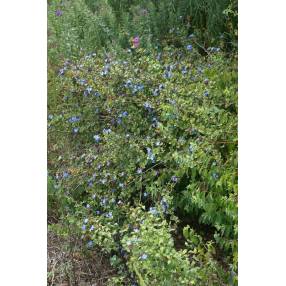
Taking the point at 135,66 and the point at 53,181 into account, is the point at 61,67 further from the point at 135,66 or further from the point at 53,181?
the point at 53,181

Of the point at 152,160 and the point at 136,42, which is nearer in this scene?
the point at 152,160

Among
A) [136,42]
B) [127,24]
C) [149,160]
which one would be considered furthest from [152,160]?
[127,24]

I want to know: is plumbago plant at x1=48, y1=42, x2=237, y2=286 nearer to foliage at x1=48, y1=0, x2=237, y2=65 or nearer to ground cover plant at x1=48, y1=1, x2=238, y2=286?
ground cover plant at x1=48, y1=1, x2=238, y2=286

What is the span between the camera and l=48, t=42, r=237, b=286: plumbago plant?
1.99 meters

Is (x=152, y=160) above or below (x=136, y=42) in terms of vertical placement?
below

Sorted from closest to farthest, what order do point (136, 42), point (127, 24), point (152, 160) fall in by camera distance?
point (152, 160) < point (136, 42) < point (127, 24)

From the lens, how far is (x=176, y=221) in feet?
6.81

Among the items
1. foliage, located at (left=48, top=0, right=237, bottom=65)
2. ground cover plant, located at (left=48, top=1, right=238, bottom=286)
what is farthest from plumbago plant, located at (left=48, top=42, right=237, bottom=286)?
foliage, located at (left=48, top=0, right=237, bottom=65)

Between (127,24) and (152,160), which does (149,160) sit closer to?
(152,160)

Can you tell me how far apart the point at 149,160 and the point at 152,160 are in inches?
1.9

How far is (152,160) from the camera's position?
7.41ft
